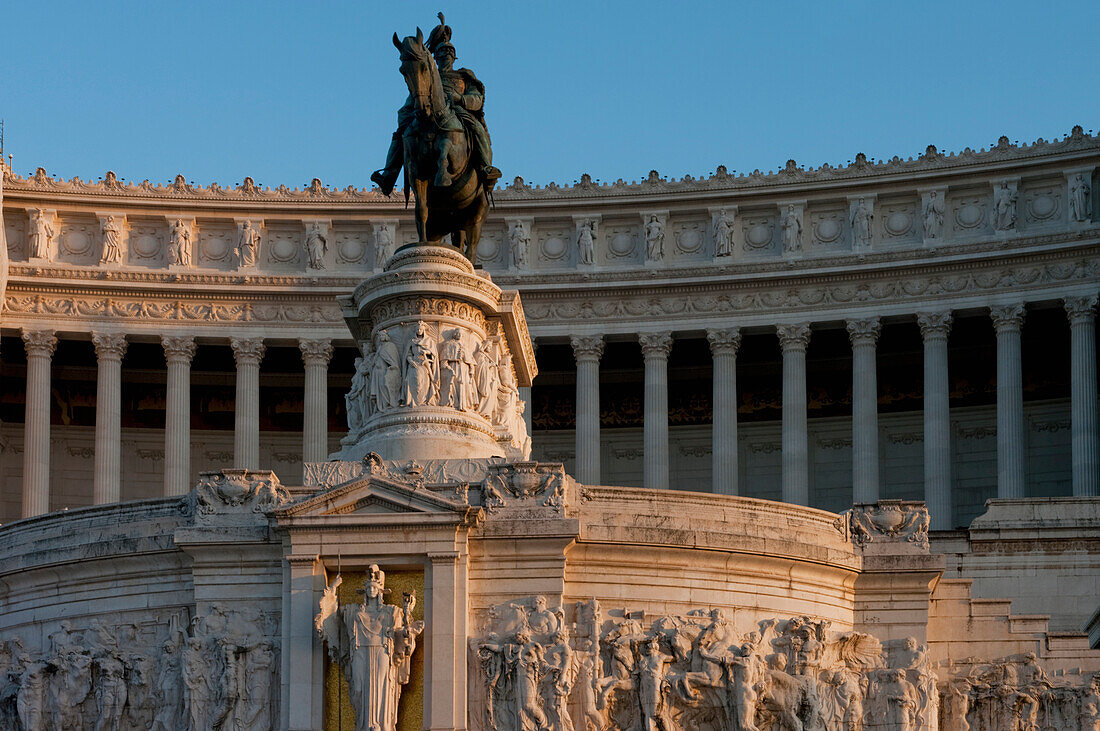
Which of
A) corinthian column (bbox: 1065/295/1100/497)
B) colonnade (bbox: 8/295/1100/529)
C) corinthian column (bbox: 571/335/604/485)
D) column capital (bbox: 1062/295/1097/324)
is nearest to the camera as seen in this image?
corinthian column (bbox: 1065/295/1100/497)

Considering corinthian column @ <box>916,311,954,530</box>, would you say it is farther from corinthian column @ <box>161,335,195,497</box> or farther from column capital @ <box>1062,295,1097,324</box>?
corinthian column @ <box>161,335,195,497</box>

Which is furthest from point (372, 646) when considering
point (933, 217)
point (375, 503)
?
point (933, 217)

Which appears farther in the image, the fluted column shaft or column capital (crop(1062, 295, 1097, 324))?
the fluted column shaft

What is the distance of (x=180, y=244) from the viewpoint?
7350 centimetres

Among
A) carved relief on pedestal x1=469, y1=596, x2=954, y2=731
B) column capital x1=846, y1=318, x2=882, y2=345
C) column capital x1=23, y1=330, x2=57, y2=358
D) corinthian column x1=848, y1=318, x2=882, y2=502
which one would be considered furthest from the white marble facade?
column capital x1=23, y1=330, x2=57, y2=358

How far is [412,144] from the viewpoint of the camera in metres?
44.9

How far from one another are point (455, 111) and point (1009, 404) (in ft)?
93.9

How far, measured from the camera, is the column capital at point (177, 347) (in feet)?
237

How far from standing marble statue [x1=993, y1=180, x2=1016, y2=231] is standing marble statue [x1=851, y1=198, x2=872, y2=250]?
4.15m

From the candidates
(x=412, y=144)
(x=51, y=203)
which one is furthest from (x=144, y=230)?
(x=412, y=144)

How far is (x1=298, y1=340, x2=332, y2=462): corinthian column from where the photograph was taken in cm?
7175

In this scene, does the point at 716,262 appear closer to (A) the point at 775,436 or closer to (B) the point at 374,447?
(A) the point at 775,436

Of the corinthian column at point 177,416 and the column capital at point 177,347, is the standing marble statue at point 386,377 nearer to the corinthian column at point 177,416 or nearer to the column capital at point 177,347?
the corinthian column at point 177,416

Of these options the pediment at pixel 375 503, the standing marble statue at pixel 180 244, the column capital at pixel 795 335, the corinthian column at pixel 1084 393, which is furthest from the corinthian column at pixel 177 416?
the pediment at pixel 375 503
